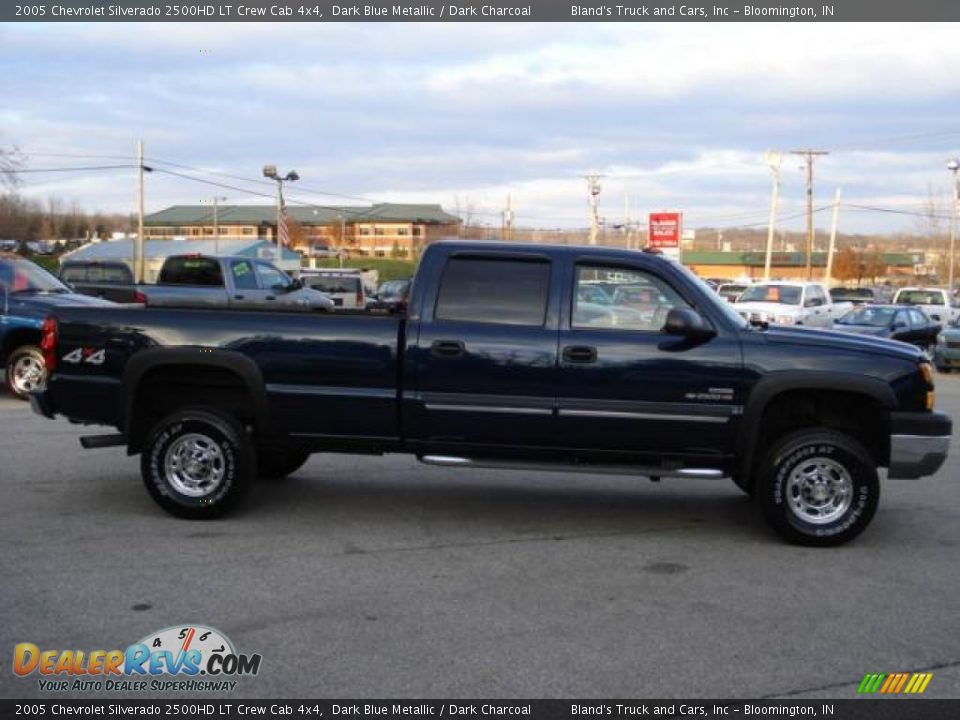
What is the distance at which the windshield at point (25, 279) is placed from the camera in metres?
12.9

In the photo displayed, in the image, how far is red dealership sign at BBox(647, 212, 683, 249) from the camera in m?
32.2

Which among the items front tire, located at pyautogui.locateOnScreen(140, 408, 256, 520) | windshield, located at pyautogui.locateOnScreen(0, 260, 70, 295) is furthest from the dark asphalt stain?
windshield, located at pyautogui.locateOnScreen(0, 260, 70, 295)

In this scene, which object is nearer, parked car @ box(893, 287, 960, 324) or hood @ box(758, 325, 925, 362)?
hood @ box(758, 325, 925, 362)

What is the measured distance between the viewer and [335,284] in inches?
1293

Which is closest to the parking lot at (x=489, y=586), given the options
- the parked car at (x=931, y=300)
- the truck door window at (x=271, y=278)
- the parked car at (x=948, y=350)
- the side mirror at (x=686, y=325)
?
the side mirror at (x=686, y=325)

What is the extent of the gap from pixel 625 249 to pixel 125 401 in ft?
11.5

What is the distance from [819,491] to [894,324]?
752 inches

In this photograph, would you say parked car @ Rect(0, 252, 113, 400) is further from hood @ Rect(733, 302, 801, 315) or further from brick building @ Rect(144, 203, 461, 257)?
brick building @ Rect(144, 203, 461, 257)

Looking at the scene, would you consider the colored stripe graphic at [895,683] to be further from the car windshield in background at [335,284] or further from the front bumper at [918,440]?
the car windshield in background at [335,284]

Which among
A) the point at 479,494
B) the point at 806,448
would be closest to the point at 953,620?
the point at 806,448

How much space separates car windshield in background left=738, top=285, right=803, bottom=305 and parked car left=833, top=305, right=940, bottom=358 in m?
2.00

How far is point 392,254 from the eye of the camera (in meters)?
100

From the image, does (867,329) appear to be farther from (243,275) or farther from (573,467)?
(573,467)

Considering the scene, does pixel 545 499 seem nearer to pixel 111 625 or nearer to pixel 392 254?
pixel 111 625
